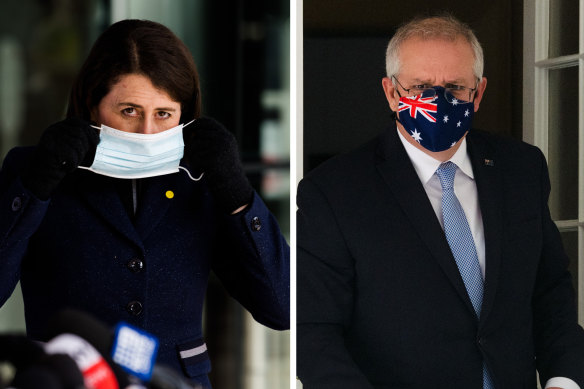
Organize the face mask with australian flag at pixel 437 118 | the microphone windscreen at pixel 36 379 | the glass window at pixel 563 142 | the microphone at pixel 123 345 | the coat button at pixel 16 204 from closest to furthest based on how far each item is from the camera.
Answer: the microphone windscreen at pixel 36 379 < the microphone at pixel 123 345 < the coat button at pixel 16 204 < the face mask with australian flag at pixel 437 118 < the glass window at pixel 563 142

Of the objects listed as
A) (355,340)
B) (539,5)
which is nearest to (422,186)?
(355,340)

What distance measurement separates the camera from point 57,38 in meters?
1.80

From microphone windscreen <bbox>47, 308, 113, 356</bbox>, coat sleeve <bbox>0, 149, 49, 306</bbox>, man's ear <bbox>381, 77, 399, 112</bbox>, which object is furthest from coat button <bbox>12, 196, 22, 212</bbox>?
man's ear <bbox>381, 77, 399, 112</bbox>

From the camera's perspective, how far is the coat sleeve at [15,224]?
4.37 ft

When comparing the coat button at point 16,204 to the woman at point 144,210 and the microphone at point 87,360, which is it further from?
the microphone at point 87,360

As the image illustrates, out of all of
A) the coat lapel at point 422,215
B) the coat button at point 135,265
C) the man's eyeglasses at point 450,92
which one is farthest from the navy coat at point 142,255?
the man's eyeglasses at point 450,92

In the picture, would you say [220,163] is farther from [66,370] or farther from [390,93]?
[66,370]

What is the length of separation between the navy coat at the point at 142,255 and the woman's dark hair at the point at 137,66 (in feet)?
0.49

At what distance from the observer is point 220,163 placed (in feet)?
4.81

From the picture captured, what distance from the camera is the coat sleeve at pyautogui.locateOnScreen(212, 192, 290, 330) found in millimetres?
1489

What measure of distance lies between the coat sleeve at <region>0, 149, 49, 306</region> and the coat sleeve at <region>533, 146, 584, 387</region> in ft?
3.53

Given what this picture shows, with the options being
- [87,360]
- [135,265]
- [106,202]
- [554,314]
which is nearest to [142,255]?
[135,265]

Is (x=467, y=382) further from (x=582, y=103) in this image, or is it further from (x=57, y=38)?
(x=57, y=38)

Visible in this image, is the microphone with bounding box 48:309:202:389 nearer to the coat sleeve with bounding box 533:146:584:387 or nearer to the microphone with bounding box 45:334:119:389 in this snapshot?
the microphone with bounding box 45:334:119:389
